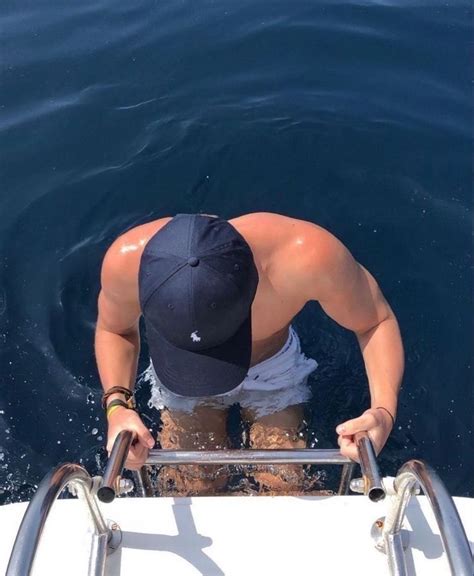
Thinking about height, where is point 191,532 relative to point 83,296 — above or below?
above

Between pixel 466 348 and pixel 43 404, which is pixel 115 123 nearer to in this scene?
pixel 43 404

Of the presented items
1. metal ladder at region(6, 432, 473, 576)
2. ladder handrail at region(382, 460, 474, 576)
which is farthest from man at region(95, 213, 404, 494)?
ladder handrail at region(382, 460, 474, 576)

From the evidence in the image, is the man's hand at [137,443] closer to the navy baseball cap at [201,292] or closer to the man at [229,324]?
the man at [229,324]

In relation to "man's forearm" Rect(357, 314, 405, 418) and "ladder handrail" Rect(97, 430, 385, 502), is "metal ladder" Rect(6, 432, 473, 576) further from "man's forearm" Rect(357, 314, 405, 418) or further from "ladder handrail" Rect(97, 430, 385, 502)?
"man's forearm" Rect(357, 314, 405, 418)

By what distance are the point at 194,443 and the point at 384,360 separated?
1.12m

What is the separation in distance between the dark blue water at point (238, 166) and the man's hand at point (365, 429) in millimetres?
1394

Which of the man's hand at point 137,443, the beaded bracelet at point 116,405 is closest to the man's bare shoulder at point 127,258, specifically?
the beaded bracelet at point 116,405

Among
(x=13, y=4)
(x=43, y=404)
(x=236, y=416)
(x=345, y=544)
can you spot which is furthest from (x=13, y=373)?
(x=13, y=4)

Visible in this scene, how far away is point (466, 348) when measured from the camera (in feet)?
12.7

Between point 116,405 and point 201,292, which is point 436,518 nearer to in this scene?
point 201,292

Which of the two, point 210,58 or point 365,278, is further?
point 210,58

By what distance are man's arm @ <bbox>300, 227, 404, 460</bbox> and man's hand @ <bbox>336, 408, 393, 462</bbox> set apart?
68 millimetres

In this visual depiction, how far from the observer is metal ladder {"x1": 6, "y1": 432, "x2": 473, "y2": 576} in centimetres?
129

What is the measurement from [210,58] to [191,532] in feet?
15.9
